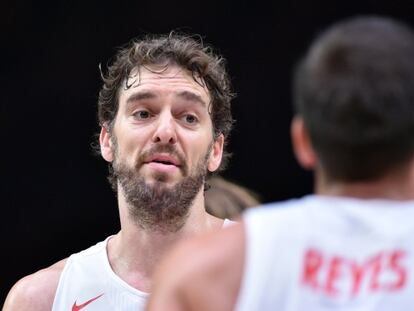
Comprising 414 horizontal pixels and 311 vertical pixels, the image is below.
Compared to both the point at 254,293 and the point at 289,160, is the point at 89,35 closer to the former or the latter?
the point at 289,160

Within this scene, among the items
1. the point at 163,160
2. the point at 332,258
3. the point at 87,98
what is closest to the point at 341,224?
the point at 332,258

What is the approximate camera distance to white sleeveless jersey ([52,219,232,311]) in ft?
14.1

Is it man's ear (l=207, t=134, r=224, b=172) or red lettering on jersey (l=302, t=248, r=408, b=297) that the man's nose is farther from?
red lettering on jersey (l=302, t=248, r=408, b=297)

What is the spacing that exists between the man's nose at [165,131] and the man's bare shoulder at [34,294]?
0.81m

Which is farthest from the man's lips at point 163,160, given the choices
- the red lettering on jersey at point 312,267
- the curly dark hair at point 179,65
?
the red lettering on jersey at point 312,267

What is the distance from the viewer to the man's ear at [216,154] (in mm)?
4582

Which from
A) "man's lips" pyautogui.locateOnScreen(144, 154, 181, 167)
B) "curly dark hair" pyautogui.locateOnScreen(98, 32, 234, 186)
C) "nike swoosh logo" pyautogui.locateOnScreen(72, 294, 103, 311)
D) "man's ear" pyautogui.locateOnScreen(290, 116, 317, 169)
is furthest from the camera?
"curly dark hair" pyautogui.locateOnScreen(98, 32, 234, 186)

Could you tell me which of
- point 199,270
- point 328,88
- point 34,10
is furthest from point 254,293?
point 34,10

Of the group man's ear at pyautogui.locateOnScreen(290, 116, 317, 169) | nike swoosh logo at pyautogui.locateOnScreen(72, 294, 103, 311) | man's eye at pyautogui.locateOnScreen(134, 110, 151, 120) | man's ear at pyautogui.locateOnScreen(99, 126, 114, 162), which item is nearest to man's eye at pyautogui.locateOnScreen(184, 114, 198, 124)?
man's eye at pyautogui.locateOnScreen(134, 110, 151, 120)

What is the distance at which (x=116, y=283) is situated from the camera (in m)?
4.36

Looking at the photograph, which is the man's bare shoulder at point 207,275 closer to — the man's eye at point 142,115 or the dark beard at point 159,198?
the dark beard at point 159,198

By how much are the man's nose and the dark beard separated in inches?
1.9

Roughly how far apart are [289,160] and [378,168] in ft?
16.5

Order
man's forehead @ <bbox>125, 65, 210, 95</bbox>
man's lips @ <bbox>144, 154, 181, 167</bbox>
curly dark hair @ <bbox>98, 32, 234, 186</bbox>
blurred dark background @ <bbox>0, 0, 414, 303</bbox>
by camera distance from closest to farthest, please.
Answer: man's lips @ <bbox>144, 154, 181, 167</bbox>, man's forehead @ <bbox>125, 65, 210, 95</bbox>, curly dark hair @ <bbox>98, 32, 234, 186</bbox>, blurred dark background @ <bbox>0, 0, 414, 303</bbox>
